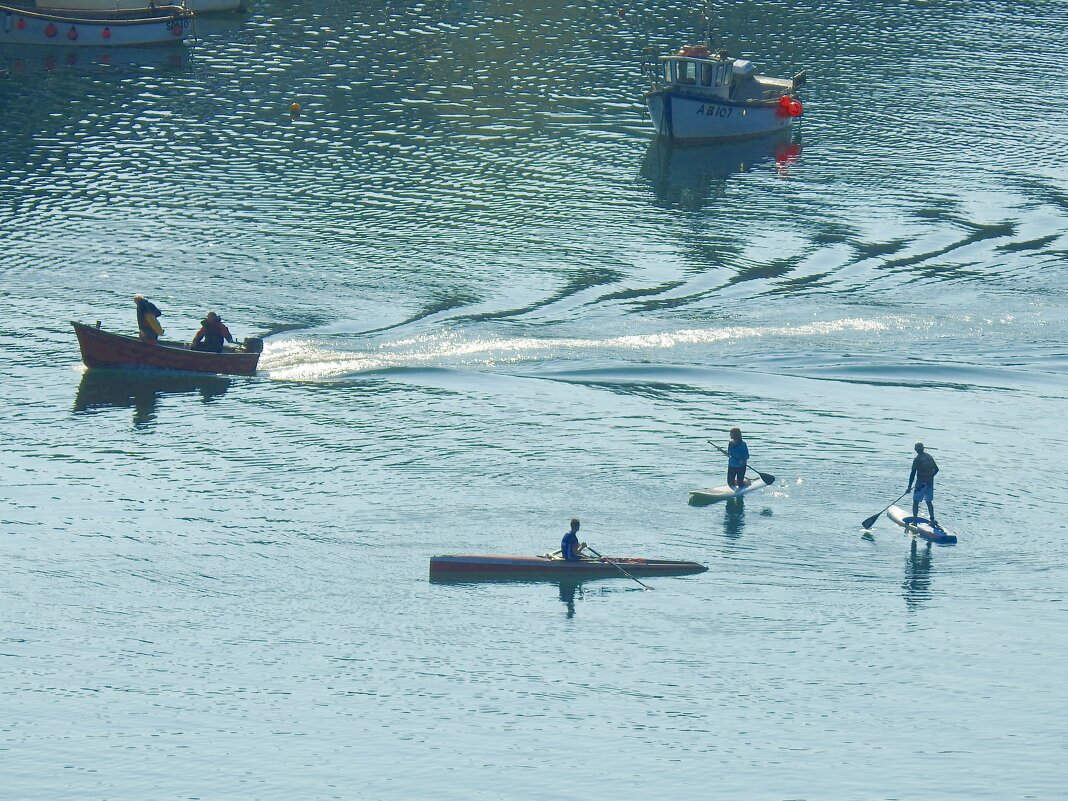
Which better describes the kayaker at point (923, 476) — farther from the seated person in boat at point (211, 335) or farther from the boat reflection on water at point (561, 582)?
the seated person in boat at point (211, 335)

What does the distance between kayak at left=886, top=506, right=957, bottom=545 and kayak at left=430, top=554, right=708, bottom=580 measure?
254 inches

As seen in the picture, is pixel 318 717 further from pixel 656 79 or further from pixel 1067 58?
pixel 1067 58

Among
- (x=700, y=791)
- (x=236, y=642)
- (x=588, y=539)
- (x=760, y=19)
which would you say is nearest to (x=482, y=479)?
(x=588, y=539)

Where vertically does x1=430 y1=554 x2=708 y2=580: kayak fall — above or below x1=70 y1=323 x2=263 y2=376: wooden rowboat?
below

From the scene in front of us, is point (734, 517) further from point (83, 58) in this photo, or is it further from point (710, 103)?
point (83, 58)

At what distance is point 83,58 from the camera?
90.4m

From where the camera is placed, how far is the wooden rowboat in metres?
51.9

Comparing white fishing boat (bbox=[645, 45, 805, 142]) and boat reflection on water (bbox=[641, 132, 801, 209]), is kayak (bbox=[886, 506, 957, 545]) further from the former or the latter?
white fishing boat (bbox=[645, 45, 805, 142])

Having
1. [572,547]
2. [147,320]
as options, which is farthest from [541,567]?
[147,320]

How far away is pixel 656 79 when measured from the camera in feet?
276

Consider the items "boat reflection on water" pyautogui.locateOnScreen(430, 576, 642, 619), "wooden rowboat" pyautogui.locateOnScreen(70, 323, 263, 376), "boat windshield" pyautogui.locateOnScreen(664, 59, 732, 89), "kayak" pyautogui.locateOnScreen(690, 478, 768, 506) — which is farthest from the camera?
"boat windshield" pyautogui.locateOnScreen(664, 59, 732, 89)

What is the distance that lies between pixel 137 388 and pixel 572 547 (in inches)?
782

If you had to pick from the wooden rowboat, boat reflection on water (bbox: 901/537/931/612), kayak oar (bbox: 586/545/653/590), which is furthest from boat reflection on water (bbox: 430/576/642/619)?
the wooden rowboat

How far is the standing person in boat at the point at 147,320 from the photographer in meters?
52.4
